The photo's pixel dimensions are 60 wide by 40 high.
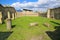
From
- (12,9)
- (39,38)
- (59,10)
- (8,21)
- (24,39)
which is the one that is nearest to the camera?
(39,38)

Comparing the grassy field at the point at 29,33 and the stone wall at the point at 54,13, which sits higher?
the stone wall at the point at 54,13

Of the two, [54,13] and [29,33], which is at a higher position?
[54,13]

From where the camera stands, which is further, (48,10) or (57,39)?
(48,10)

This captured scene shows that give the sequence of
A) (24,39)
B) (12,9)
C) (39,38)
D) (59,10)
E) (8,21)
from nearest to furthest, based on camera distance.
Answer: (39,38) → (24,39) → (8,21) → (59,10) → (12,9)

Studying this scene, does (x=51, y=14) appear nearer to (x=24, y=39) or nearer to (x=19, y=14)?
(x=19, y=14)

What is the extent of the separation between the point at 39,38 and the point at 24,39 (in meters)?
1.60

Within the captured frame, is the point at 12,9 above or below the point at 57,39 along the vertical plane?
above

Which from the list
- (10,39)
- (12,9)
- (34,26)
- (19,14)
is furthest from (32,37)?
(12,9)

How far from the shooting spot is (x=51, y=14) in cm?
3634

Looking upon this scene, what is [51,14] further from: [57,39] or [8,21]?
[57,39]

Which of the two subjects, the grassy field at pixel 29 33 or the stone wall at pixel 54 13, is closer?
the grassy field at pixel 29 33

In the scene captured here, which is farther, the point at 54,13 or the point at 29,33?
the point at 54,13

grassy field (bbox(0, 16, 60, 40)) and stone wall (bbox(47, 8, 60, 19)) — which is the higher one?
stone wall (bbox(47, 8, 60, 19))

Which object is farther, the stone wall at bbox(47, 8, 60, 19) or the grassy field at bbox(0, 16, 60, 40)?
the stone wall at bbox(47, 8, 60, 19)
